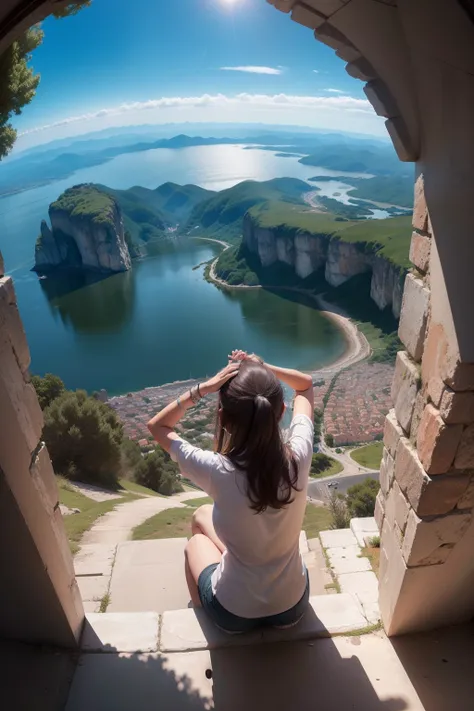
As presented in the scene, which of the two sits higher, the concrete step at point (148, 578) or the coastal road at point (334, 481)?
the concrete step at point (148, 578)

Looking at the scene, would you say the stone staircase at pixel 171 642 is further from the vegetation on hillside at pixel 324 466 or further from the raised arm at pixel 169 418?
the vegetation on hillside at pixel 324 466

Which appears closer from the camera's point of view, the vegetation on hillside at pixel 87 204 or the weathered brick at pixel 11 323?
the weathered brick at pixel 11 323

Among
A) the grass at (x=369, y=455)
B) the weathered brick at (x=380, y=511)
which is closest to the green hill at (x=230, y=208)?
the grass at (x=369, y=455)

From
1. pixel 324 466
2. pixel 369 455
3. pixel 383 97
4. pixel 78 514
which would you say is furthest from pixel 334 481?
pixel 383 97

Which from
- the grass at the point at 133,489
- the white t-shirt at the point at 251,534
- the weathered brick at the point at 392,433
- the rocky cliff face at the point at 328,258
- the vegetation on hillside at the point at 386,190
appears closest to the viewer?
the white t-shirt at the point at 251,534

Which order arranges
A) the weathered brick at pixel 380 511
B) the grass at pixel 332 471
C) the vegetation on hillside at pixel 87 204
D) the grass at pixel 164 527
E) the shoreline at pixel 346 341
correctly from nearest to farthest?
the weathered brick at pixel 380 511
the grass at pixel 164 527
the grass at pixel 332 471
the shoreline at pixel 346 341
the vegetation on hillside at pixel 87 204

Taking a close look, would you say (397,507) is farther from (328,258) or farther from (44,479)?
(328,258)

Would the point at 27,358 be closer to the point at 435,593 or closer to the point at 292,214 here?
the point at 435,593

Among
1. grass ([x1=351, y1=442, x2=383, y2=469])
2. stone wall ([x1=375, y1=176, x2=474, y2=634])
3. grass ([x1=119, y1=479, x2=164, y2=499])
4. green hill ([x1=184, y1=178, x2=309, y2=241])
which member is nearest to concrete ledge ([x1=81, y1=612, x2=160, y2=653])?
stone wall ([x1=375, y1=176, x2=474, y2=634])
